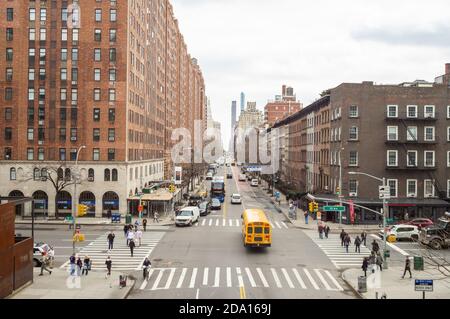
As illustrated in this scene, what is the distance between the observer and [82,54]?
6556cm

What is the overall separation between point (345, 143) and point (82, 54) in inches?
1460

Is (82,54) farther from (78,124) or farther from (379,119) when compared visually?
(379,119)

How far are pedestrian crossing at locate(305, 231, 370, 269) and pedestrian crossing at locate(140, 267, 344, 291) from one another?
11.7 ft

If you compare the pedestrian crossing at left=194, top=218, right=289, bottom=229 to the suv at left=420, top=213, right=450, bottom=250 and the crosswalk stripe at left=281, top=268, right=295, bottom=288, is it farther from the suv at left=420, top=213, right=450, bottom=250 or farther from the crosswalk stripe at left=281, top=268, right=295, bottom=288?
the crosswalk stripe at left=281, top=268, right=295, bottom=288

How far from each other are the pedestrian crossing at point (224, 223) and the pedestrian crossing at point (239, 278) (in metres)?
23.6

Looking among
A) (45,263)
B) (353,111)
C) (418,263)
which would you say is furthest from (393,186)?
(45,263)

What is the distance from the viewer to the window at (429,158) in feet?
202

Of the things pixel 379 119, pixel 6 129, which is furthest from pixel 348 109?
pixel 6 129

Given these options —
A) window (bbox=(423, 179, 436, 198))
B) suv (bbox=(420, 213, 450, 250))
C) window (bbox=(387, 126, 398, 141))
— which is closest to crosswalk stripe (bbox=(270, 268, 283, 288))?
suv (bbox=(420, 213, 450, 250))

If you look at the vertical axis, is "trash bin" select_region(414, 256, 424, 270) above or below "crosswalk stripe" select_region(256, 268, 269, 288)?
above

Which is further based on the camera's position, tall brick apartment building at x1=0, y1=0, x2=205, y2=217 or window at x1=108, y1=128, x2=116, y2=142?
window at x1=108, y1=128, x2=116, y2=142

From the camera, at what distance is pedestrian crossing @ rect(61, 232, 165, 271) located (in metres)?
34.9

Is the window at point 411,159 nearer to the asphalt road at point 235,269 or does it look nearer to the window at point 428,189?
the window at point 428,189

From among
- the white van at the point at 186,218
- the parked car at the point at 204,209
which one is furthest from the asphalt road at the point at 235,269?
the parked car at the point at 204,209
